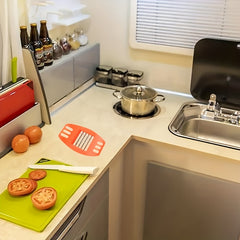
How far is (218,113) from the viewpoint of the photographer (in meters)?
1.73

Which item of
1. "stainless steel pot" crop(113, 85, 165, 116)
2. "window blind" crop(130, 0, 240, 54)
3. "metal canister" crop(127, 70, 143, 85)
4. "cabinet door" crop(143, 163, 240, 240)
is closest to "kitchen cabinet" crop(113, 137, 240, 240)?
"cabinet door" crop(143, 163, 240, 240)

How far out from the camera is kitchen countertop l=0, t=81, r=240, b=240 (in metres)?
1.12

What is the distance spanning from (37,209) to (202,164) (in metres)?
0.70

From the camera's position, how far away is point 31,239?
0.98 metres

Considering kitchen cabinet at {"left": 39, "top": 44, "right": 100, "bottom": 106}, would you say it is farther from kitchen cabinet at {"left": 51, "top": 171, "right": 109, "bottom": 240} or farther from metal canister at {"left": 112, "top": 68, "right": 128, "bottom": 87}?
kitchen cabinet at {"left": 51, "top": 171, "right": 109, "bottom": 240}

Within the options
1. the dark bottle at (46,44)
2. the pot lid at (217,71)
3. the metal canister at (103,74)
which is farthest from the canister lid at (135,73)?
the dark bottle at (46,44)

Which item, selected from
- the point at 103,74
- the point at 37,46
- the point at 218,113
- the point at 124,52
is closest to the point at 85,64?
the point at 103,74

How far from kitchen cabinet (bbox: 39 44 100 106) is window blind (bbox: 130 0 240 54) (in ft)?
0.78

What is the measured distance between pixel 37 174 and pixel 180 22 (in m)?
1.00

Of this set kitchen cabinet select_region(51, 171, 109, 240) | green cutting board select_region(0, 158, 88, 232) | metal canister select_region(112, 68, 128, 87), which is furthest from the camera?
metal canister select_region(112, 68, 128, 87)

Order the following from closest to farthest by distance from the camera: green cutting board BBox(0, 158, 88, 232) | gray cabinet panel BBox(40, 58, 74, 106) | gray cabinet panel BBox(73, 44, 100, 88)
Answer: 1. green cutting board BBox(0, 158, 88, 232)
2. gray cabinet panel BBox(40, 58, 74, 106)
3. gray cabinet panel BBox(73, 44, 100, 88)

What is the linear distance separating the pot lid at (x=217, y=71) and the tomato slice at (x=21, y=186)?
0.95m

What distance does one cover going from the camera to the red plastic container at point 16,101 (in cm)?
130

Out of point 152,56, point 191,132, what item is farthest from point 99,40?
point 191,132
